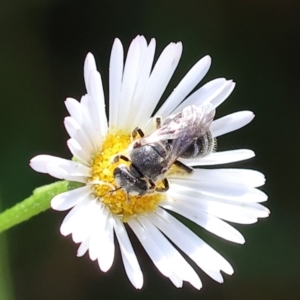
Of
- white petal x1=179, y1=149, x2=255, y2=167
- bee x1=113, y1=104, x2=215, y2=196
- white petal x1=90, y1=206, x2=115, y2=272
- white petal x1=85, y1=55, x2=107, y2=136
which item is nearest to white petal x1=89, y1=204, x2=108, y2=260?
white petal x1=90, y1=206, x2=115, y2=272

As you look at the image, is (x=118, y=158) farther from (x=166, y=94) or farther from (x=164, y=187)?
(x=166, y=94)

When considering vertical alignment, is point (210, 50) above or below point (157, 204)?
above

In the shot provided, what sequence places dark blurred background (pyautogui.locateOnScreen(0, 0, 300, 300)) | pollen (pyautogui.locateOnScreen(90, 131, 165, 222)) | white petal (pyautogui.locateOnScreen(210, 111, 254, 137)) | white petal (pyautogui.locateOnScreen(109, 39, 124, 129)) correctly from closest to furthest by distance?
1. white petal (pyautogui.locateOnScreen(109, 39, 124, 129))
2. pollen (pyautogui.locateOnScreen(90, 131, 165, 222))
3. white petal (pyautogui.locateOnScreen(210, 111, 254, 137))
4. dark blurred background (pyautogui.locateOnScreen(0, 0, 300, 300))

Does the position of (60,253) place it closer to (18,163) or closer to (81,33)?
(18,163)

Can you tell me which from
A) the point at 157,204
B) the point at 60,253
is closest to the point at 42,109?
the point at 60,253

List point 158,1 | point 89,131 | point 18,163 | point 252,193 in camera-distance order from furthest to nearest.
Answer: point 158,1 < point 18,163 < point 252,193 < point 89,131

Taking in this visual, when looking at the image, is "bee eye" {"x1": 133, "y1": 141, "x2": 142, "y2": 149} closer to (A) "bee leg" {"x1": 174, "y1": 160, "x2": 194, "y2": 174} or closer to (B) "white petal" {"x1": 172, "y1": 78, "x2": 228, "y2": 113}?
(A) "bee leg" {"x1": 174, "y1": 160, "x2": 194, "y2": 174}

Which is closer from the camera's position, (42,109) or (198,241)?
(198,241)

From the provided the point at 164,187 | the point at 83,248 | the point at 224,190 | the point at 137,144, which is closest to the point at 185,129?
the point at 137,144
